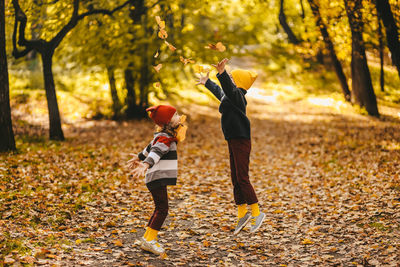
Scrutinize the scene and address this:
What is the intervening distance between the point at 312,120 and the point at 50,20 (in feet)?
38.4

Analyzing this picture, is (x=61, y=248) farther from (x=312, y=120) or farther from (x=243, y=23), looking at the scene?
(x=243, y=23)

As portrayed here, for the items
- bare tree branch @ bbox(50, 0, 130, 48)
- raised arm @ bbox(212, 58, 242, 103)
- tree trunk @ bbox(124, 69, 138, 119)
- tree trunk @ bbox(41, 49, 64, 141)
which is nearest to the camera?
raised arm @ bbox(212, 58, 242, 103)

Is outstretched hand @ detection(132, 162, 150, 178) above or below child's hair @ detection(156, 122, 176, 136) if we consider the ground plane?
below

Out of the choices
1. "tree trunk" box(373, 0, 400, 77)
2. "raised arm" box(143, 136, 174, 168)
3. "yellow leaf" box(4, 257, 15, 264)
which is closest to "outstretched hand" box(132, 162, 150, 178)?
"raised arm" box(143, 136, 174, 168)

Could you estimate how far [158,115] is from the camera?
4.95 metres

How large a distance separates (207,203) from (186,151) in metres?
5.11

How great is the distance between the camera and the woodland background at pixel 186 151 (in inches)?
217

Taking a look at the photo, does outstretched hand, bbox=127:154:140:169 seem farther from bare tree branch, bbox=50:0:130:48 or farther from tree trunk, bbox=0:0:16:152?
bare tree branch, bbox=50:0:130:48

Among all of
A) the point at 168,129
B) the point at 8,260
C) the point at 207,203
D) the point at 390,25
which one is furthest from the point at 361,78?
the point at 8,260

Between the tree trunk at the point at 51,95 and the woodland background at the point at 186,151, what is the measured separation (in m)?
0.05

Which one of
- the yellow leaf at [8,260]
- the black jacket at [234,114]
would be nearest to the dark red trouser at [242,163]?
the black jacket at [234,114]

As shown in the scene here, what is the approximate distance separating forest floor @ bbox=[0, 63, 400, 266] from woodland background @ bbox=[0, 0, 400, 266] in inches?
1.5

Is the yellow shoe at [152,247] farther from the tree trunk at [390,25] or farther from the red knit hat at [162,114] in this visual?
the tree trunk at [390,25]

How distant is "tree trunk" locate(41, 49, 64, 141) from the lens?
12336mm
